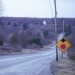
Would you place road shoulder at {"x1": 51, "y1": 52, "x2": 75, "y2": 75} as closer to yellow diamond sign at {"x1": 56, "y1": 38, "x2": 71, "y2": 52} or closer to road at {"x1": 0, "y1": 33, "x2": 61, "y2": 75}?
road at {"x1": 0, "y1": 33, "x2": 61, "y2": 75}

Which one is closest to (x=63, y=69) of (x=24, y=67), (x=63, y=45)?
(x=24, y=67)

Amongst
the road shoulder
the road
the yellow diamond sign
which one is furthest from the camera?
the yellow diamond sign

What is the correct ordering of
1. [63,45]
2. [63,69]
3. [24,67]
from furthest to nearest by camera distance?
[63,45], [24,67], [63,69]

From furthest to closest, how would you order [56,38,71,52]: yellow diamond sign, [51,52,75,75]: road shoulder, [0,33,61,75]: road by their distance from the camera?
[56,38,71,52]: yellow diamond sign
[0,33,61,75]: road
[51,52,75,75]: road shoulder

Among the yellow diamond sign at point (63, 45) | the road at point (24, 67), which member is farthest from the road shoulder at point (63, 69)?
the yellow diamond sign at point (63, 45)

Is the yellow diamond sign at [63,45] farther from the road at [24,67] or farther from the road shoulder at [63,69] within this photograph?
the road at [24,67]

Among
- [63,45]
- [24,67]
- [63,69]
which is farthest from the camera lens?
[63,45]

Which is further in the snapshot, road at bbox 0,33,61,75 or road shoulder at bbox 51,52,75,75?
road at bbox 0,33,61,75

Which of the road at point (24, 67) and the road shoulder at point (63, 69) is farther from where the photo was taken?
the road at point (24, 67)

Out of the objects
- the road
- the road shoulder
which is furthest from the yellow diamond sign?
the road

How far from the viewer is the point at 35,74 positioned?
19.9 metres

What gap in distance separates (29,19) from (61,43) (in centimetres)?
15411

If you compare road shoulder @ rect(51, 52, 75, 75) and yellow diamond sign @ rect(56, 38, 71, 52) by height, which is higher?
yellow diamond sign @ rect(56, 38, 71, 52)

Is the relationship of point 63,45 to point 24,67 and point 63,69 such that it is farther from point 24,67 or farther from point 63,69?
point 63,69
